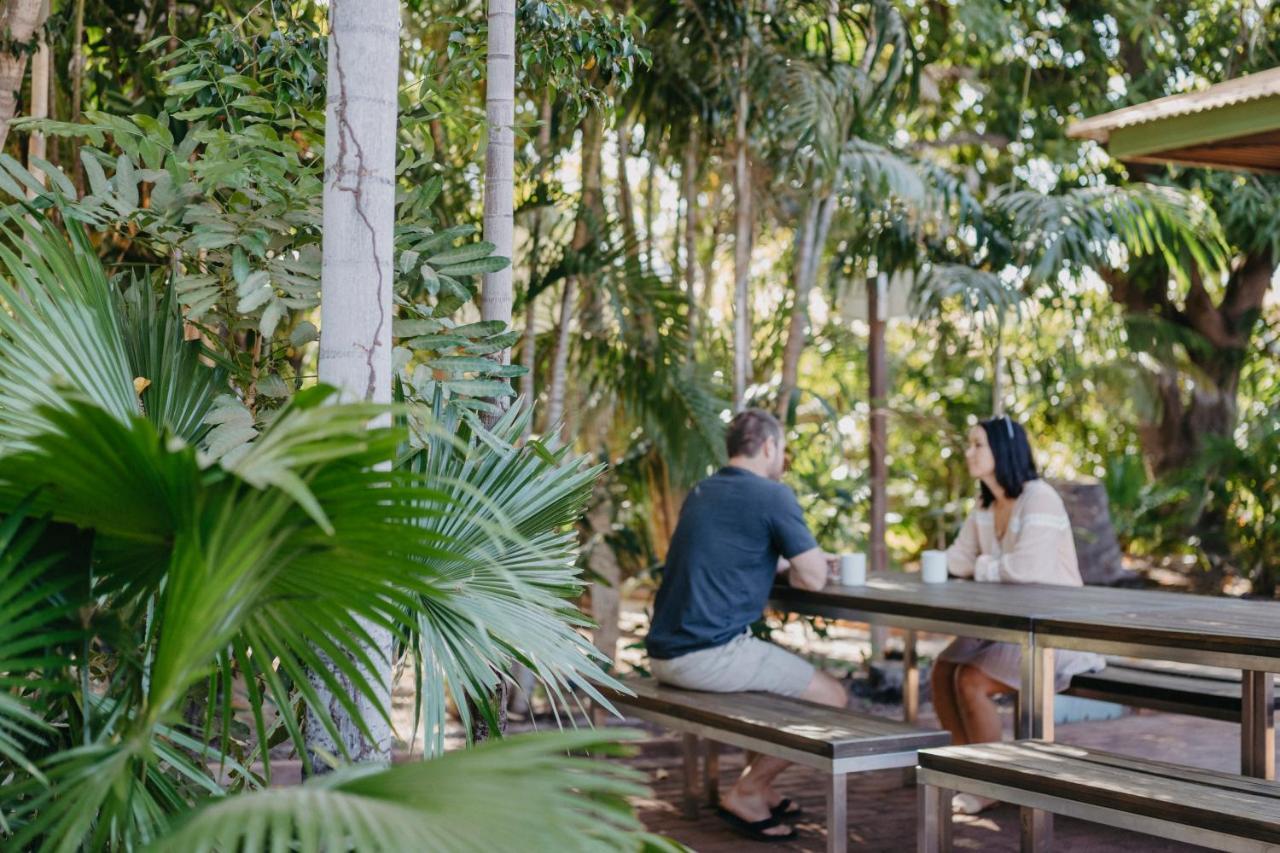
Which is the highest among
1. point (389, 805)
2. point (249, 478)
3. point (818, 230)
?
point (818, 230)

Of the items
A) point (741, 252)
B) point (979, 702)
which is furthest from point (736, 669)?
point (741, 252)

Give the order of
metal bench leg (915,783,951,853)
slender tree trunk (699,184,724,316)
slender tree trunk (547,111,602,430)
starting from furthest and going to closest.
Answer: slender tree trunk (699,184,724,316)
slender tree trunk (547,111,602,430)
metal bench leg (915,783,951,853)

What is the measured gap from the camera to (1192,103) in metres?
4.21

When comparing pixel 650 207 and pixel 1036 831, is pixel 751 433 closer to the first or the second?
pixel 1036 831

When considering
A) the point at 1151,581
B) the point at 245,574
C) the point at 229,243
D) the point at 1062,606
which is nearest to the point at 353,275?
the point at 229,243

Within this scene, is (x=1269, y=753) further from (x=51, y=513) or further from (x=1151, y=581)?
(x=1151, y=581)

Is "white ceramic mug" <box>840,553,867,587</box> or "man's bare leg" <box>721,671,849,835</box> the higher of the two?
"white ceramic mug" <box>840,553,867,587</box>

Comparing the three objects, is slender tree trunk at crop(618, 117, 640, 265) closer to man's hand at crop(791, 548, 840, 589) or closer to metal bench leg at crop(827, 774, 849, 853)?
man's hand at crop(791, 548, 840, 589)

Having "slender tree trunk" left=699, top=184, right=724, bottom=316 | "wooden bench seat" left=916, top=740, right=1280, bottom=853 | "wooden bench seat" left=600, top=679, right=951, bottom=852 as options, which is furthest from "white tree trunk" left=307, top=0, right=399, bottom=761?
"slender tree trunk" left=699, top=184, right=724, bottom=316

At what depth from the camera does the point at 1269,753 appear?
3.31m

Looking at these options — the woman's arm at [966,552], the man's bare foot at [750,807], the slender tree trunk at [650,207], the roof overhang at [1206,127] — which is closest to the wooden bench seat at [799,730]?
the man's bare foot at [750,807]

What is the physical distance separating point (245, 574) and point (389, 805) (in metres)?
0.33

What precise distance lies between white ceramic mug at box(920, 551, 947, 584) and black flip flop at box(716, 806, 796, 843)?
0.94 meters

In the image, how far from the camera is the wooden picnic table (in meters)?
2.96
